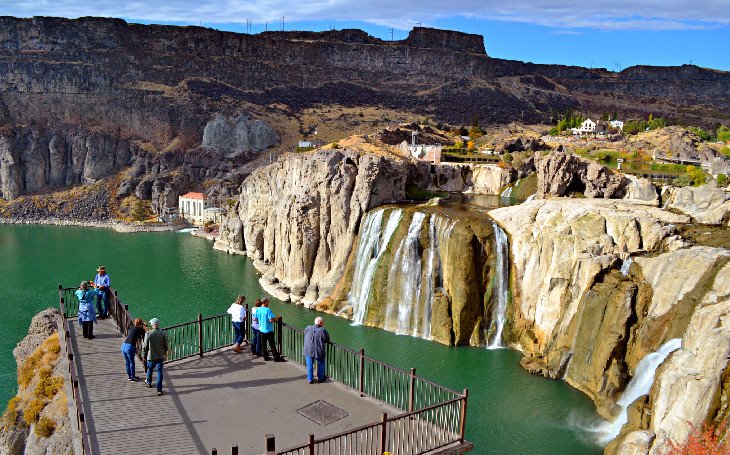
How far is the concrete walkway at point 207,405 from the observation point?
12266 millimetres

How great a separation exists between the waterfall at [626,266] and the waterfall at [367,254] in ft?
41.5

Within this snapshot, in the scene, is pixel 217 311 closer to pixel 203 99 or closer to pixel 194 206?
pixel 194 206

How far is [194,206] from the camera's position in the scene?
252 feet

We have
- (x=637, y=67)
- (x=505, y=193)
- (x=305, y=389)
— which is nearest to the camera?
(x=305, y=389)

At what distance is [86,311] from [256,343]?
183 inches

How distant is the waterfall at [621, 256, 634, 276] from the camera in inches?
1069

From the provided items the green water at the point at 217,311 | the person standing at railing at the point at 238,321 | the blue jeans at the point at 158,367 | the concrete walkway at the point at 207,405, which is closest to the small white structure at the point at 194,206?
the green water at the point at 217,311

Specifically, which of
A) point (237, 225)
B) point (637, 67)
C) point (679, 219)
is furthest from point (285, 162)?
point (637, 67)

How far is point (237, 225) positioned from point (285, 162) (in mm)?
12979

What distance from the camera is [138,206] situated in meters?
82.2

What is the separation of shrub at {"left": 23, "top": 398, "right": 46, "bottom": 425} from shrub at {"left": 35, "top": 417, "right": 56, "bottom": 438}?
75cm

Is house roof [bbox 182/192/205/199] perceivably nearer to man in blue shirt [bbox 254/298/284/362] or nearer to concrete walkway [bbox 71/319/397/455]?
concrete walkway [bbox 71/319/397/455]

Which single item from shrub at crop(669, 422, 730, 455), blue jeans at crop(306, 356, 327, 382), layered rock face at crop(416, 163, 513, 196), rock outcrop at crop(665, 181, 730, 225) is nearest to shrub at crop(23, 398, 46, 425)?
blue jeans at crop(306, 356, 327, 382)

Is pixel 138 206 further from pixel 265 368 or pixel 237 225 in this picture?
pixel 265 368
